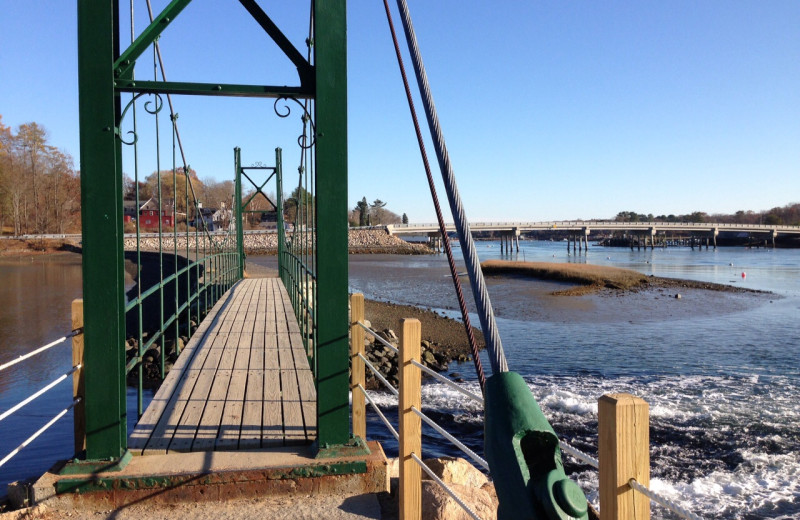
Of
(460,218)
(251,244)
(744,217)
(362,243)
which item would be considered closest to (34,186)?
(251,244)

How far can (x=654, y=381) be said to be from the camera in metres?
12.9

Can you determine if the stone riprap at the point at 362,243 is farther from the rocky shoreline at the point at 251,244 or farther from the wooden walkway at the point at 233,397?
the wooden walkway at the point at 233,397

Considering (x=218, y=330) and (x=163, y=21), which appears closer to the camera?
(x=163, y=21)

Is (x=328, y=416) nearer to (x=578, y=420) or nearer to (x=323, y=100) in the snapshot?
(x=323, y=100)

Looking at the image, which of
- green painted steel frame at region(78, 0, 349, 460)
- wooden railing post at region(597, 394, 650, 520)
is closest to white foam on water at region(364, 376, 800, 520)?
green painted steel frame at region(78, 0, 349, 460)

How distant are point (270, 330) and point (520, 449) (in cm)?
689

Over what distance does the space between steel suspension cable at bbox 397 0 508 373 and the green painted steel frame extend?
142 cm

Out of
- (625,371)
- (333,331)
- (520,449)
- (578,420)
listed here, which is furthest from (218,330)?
(625,371)

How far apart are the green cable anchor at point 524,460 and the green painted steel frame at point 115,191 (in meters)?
2.19

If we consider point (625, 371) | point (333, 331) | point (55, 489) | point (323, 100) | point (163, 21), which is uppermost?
point (163, 21)

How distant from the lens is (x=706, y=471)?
7.99 meters

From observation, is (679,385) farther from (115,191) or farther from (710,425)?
(115,191)

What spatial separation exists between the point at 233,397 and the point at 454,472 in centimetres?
175

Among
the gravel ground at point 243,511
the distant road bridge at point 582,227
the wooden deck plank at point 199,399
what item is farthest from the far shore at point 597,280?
the distant road bridge at point 582,227
